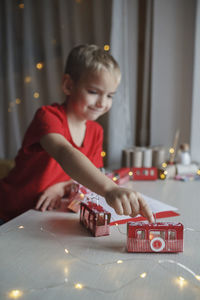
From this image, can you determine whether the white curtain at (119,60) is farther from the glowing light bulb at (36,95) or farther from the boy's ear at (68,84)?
the boy's ear at (68,84)

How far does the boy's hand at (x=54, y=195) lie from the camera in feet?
2.67

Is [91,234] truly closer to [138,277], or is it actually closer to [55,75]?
[138,277]

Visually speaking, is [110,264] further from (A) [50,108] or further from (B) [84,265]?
(A) [50,108]

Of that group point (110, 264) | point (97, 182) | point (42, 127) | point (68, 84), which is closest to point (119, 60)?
point (68, 84)

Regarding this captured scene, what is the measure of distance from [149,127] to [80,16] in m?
0.74

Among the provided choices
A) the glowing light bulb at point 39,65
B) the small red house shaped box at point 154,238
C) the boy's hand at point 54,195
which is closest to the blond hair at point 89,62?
the boy's hand at point 54,195

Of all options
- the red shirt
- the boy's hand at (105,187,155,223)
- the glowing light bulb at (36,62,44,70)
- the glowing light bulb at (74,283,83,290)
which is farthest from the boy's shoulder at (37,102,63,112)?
the glowing light bulb at (36,62,44,70)

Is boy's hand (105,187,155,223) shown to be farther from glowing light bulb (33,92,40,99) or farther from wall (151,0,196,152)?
glowing light bulb (33,92,40,99)

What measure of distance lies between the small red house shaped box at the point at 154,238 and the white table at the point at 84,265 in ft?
0.04

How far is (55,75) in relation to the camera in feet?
5.70

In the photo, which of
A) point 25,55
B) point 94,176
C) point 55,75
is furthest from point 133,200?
point 25,55

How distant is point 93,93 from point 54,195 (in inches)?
15.2

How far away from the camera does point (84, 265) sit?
0.51m

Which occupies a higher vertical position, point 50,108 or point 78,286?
point 50,108
